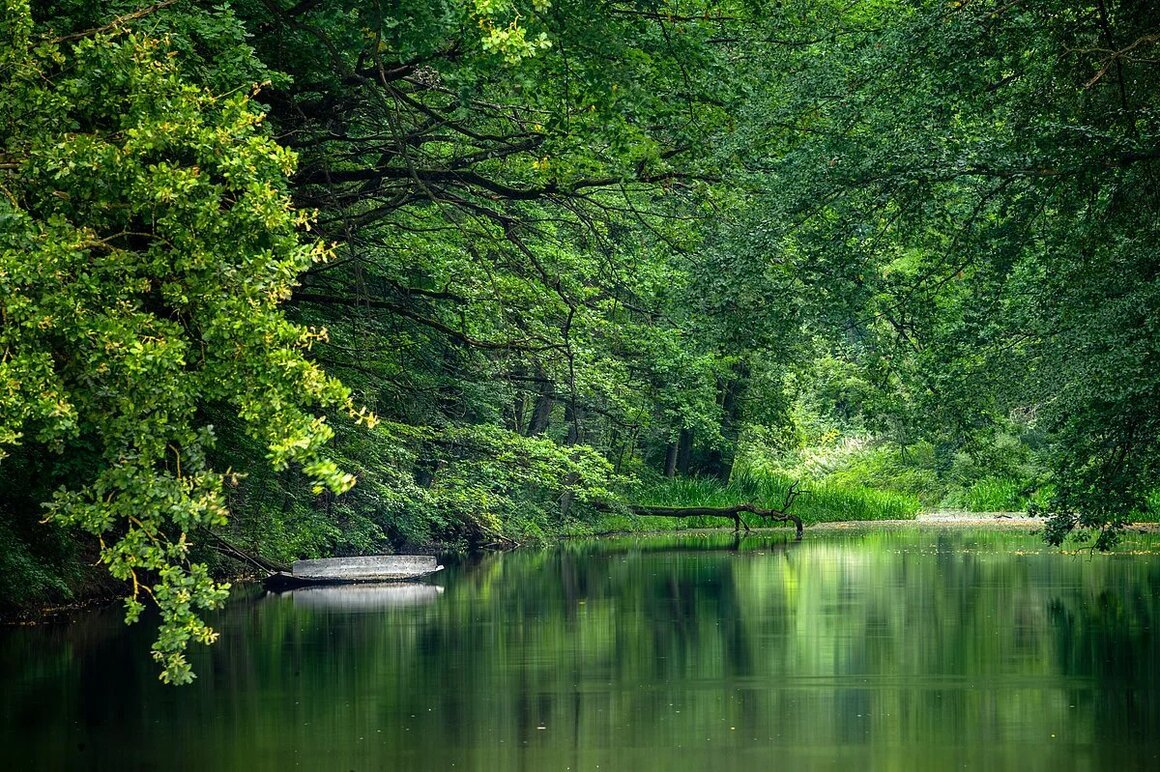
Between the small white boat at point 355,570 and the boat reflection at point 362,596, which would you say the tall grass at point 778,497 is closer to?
the small white boat at point 355,570

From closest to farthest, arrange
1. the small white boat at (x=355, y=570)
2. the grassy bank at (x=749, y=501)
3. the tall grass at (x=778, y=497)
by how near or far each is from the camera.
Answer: the small white boat at (x=355, y=570) < the grassy bank at (x=749, y=501) < the tall grass at (x=778, y=497)

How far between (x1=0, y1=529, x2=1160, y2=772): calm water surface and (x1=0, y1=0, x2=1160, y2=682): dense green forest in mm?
1291

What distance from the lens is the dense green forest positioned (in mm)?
9812

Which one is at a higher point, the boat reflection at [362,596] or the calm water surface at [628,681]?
the boat reflection at [362,596]

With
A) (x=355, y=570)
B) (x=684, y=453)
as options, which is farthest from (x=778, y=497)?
(x=355, y=570)

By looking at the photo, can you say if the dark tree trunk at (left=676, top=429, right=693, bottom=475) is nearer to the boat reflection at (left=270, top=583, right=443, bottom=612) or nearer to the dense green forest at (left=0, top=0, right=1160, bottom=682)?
the dense green forest at (left=0, top=0, right=1160, bottom=682)

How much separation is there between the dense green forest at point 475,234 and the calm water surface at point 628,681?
1.29 meters

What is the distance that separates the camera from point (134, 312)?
9.84 metres

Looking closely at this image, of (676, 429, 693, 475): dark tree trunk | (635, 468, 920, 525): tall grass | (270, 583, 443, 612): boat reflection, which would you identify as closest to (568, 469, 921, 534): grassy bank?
(635, 468, 920, 525): tall grass

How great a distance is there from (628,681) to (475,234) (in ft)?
23.9

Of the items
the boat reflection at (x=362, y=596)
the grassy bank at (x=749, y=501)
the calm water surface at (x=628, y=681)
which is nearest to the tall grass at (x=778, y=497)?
the grassy bank at (x=749, y=501)

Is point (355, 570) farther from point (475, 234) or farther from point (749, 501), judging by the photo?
point (749, 501)

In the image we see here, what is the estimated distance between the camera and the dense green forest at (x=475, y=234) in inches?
386

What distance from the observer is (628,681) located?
14766mm
